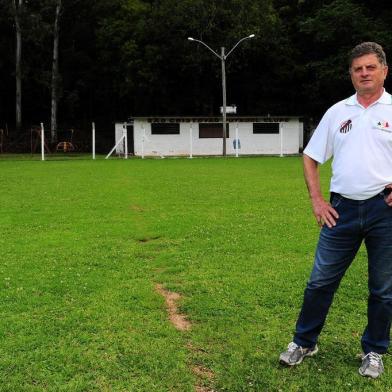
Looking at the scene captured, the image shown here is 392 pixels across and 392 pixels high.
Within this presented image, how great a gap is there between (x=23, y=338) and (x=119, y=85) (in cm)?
4601

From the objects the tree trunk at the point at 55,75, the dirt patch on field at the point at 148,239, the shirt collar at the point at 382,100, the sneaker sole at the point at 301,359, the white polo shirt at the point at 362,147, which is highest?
the tree trunk at the point at 55,75

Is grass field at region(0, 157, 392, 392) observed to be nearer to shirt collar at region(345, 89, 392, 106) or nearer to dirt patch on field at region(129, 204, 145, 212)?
dirt patch on field at region(129, 204, 145, 212)

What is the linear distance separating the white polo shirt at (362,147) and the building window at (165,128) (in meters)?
36.9

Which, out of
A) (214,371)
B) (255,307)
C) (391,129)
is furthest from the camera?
(255,307)

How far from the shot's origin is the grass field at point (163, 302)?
368cm

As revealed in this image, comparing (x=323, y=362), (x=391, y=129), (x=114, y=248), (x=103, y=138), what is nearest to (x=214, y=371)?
(x=323, y=362)

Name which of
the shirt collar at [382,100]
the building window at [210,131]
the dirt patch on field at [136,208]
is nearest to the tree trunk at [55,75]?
the building window at [210,131]

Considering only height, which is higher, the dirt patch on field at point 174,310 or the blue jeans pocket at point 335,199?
the blue jeans pocket at point 335,199

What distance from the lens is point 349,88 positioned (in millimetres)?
44469

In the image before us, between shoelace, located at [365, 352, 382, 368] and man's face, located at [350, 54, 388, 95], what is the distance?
69.6 inches

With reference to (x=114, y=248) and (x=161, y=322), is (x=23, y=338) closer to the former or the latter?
(x=161, y=322)

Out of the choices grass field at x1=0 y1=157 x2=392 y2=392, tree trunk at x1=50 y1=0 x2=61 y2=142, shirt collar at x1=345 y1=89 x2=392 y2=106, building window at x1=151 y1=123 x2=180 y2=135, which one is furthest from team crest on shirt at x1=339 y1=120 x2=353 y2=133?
tree trunk at x1=50 y1=0 x2=61 y2=142

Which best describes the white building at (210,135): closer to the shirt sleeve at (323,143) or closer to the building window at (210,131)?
the building window at (210,131)

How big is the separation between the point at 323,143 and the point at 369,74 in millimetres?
533
